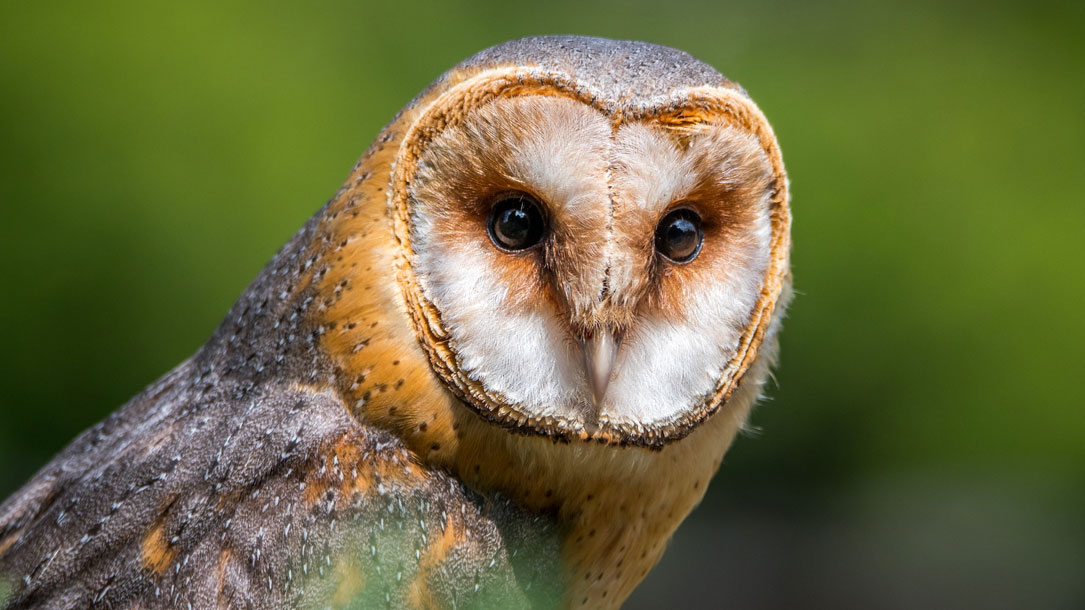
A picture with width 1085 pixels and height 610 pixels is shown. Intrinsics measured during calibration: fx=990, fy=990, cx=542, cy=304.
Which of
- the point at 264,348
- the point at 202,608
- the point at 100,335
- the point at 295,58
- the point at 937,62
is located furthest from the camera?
the point at 937,62

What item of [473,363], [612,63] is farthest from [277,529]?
[612,63]

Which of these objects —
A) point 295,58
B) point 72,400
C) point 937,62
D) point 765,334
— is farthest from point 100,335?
point 937,62

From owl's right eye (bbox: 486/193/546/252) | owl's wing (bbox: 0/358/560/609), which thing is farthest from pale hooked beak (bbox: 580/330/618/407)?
owl's wing (bbox: 0/358/560/609)

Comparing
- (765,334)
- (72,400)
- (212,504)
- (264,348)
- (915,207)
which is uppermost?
(915,207)

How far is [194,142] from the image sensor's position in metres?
3.56

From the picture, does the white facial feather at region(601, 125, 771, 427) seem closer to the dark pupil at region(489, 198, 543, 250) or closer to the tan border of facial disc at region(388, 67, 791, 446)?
the tan border of facial disc at region(388, 67, 791, 446)

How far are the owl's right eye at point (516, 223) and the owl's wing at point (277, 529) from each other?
333 millimetres

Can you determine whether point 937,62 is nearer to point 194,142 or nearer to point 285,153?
point 285,153

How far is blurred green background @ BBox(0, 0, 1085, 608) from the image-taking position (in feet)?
11.5

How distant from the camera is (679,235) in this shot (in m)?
1.39

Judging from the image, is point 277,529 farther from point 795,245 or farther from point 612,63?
point 795,245

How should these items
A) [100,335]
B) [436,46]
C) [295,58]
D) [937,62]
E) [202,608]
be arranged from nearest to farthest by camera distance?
1. [202,608]
2. [100,335]
3. [295,58]
4. [436,46]
5. [937,62]

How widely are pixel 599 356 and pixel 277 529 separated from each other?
1.61 ft

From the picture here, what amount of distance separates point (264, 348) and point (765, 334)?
2.50 ft
